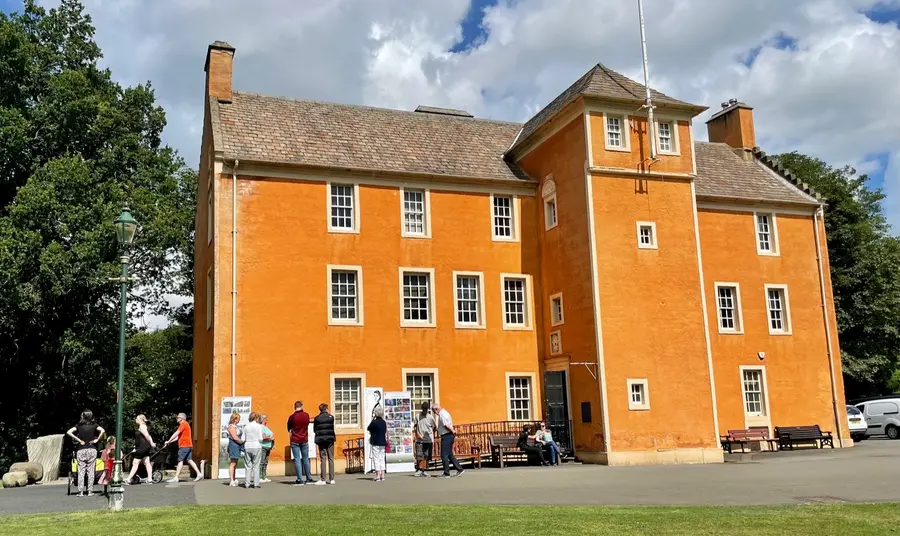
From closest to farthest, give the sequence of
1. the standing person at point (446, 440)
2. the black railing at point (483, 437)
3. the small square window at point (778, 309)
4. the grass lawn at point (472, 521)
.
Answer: the grass lawn at point (472, 521)
the standing person at point (446, 440)
the black railing at point (483, 437)
the small square window at point (778, 309)

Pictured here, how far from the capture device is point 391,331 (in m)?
26.0

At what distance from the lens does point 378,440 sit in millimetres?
19359

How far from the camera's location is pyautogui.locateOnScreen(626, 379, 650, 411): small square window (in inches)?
963

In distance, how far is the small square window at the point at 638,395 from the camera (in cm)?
2447

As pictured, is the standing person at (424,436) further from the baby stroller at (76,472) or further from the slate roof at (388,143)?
the slate roof at (388,143)

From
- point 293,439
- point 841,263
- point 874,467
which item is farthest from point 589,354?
point 841,263

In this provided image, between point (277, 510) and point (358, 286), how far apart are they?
13509mm

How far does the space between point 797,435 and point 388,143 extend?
704 inches

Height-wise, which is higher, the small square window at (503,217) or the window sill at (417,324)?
the small square window at (503,217)

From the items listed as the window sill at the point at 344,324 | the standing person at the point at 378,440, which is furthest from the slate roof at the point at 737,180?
the standing person at the point at 378,440

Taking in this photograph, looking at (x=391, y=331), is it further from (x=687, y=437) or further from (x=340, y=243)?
(x=687, y=437)

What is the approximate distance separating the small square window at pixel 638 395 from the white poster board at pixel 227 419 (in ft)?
36.9

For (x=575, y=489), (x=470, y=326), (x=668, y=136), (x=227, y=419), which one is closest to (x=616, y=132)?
(x=668, y=136)

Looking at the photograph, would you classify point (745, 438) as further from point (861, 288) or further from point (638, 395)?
point (861, 288)
